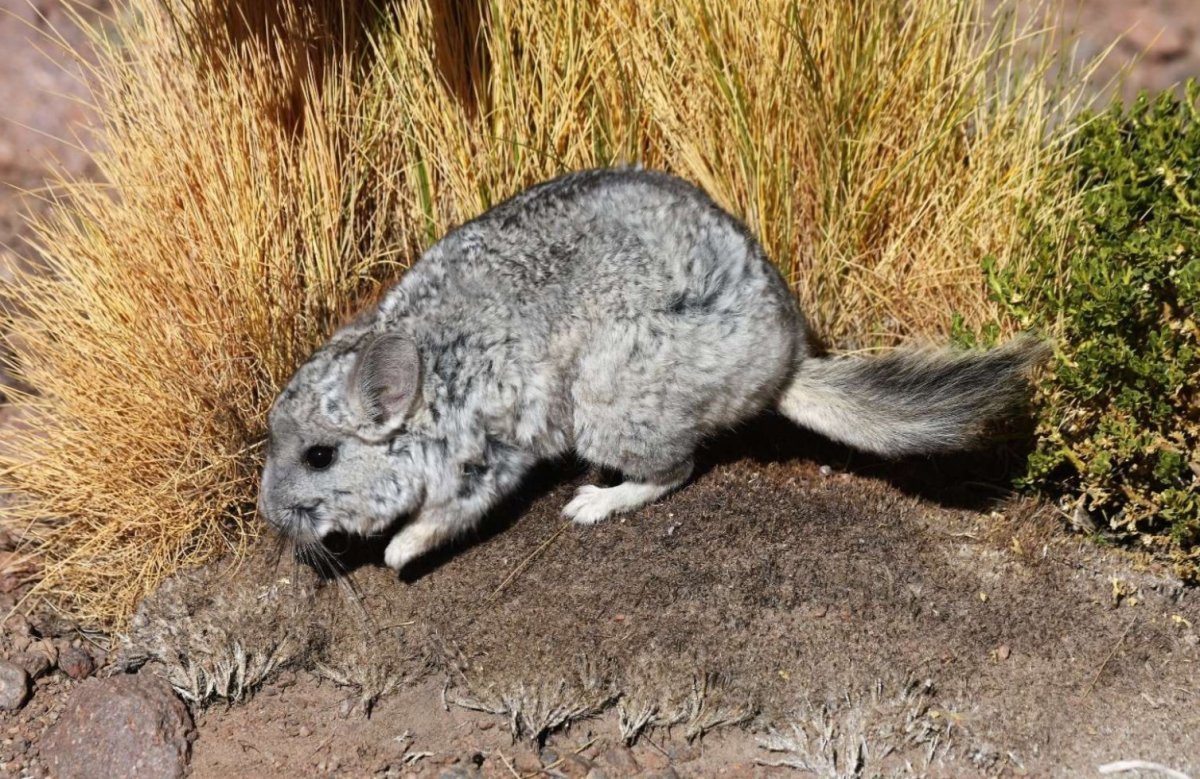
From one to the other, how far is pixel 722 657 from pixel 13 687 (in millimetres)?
2466

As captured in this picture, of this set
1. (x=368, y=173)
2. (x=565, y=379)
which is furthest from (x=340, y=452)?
(x=368, y=173)

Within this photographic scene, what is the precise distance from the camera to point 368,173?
15.1 feet

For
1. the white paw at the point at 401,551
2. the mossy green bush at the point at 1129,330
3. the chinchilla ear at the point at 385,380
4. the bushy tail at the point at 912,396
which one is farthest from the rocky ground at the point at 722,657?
the chinchilla ear at the point at 385,380

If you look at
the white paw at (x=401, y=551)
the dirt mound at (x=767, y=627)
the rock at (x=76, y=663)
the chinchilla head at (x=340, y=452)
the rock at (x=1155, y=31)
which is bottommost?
→ the dirt mound at (x=767, y=627)

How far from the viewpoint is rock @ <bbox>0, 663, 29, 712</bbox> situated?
12.2 feet

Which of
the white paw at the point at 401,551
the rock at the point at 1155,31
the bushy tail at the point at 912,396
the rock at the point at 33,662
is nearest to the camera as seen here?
the bushy tail at the point at 912,396

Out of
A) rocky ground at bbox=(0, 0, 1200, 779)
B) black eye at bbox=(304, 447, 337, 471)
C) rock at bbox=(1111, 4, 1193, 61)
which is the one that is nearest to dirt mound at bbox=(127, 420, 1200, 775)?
rocky ground at bbox=(0, 0, 1200, 779)

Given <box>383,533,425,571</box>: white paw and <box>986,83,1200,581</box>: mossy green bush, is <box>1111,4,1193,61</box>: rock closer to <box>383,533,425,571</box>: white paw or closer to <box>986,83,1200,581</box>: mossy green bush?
<box>986,83,1200,581</box>: mossy green bush

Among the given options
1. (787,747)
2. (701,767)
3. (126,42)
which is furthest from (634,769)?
(126,42)

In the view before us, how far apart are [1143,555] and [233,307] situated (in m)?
3.34

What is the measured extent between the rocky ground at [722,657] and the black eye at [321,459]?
1.67ft

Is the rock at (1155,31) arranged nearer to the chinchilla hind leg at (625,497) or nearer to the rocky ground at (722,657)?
the rocky ground at (722,657)

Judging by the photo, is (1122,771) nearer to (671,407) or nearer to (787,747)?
(787,747)

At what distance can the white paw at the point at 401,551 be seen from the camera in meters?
3.71
